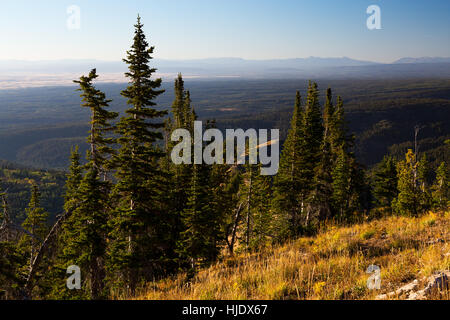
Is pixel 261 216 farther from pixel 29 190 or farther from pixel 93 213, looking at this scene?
pixel 29 190

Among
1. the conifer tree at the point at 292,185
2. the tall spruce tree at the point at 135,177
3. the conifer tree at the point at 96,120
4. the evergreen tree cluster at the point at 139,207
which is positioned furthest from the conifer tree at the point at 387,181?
the conifer tree at the point at 96,120

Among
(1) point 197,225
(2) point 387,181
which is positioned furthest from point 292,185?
(2) point 387,181

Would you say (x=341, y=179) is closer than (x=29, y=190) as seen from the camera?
Yes

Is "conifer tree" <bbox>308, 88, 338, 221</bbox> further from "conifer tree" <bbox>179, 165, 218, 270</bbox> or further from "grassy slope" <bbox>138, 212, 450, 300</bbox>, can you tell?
"grassy slope" <bbox>138, 212, 450, 300</bbox>

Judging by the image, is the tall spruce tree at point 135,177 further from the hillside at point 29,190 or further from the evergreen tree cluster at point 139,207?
the hillside at point 29,190

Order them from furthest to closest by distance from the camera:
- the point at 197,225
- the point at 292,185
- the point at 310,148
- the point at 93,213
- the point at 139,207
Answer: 1. the point at 310,148
2. the point at 292,185
3. the point at 197,225
4. the point at 139,207
5. the point at 93,213

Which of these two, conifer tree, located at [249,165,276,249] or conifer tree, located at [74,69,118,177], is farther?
conifer tree, located at [249,165,276,249]

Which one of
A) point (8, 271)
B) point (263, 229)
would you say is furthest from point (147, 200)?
point (263, 229)

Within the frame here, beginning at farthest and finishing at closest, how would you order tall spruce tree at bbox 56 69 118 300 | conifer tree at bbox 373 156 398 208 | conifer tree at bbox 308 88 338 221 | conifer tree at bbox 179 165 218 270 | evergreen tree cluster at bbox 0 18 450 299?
conifer tree at bbox 373 156 398 208, conifer tree at bbox 308 88 338 221, conifer tree at bbox 179 165 218 270, evergreen tree cluster at bbox 0 18 450 299, tall spruce tree at bbox 56 69 118 300

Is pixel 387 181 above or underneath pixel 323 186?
underneath

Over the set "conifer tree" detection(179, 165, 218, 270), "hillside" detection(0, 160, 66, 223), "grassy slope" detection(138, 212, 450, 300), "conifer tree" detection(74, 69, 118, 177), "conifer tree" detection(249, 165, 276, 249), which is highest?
"conifer tree" detection(74, 69, 118, 177)

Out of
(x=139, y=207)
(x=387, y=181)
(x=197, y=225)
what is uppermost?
(x=139, y=207)

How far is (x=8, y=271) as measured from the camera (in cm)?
1639

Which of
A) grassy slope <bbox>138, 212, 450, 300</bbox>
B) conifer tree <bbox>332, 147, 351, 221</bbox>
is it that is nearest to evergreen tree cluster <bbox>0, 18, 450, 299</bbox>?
conifer tree <bbox>332, 147, 351, 221</bbox>
